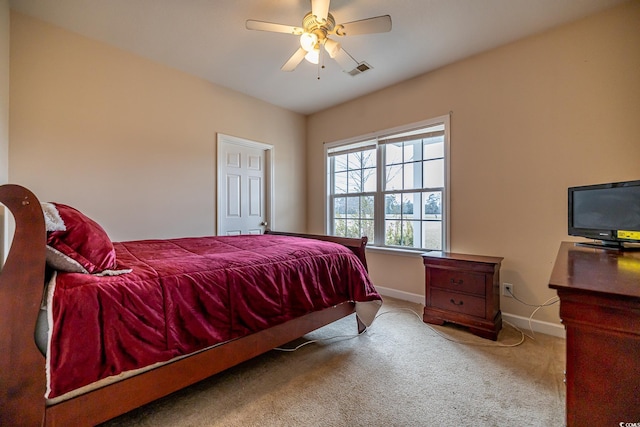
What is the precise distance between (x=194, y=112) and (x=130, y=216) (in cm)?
140

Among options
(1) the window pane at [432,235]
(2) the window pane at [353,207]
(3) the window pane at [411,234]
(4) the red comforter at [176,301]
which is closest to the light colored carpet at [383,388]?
(4) the red comforter at [176,301]

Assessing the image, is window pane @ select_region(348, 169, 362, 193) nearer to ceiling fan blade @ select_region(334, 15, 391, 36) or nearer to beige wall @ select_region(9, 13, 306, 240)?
beige wall @ select_region(9, 13, 306, 240)

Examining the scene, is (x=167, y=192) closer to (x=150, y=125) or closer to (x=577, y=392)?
(x=150, y=125)

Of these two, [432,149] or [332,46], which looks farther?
[432,149]

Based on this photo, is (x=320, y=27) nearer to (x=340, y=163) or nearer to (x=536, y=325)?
(x=340, y=163)

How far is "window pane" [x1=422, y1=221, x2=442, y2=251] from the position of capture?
3178mm

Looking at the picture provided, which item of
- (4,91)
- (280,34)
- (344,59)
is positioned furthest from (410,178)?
(4,91)

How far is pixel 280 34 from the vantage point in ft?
8.32

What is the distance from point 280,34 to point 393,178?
2075mm

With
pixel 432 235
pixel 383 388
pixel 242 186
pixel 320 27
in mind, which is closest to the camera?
pixel 383 388

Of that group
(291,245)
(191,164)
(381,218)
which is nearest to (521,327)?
(381,218)

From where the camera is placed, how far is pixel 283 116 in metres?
4.27

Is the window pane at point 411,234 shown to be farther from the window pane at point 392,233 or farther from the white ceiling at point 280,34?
the white ceiling at point 280,34

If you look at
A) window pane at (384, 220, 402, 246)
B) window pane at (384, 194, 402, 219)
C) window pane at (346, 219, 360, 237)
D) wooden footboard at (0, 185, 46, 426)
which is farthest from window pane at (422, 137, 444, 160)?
wooden footboard at (0, 185, 46, 426)
